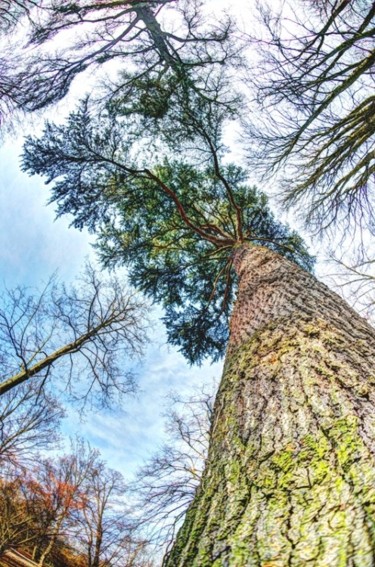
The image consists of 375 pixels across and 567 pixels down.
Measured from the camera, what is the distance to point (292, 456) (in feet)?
3.94

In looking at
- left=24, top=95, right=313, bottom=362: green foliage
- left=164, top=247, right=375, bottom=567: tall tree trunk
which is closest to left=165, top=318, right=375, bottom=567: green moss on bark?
left=164, top=247, right=375, bottom=567: tall tree trunk

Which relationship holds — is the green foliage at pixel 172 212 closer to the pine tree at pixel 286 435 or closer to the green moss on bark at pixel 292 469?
the pine tree at pixel 286 435

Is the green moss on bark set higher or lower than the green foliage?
lower

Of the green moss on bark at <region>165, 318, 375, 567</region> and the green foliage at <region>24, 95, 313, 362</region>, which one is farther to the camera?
the green foliage at <region>24, 95, 313, 362</region>

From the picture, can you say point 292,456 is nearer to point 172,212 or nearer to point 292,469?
point 292,469

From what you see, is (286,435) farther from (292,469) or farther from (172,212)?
(172,212)

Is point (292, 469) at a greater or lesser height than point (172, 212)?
lesser

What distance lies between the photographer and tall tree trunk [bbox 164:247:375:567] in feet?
2.83

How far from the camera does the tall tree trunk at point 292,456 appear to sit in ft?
2.83

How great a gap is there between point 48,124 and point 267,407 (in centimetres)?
590

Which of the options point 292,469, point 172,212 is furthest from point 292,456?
point 172,212

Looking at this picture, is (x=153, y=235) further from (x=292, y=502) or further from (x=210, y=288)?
(x=292, y=502)

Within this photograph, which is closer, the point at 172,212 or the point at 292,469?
the point at 292,469

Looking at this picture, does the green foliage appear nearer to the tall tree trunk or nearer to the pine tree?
the pine tree
